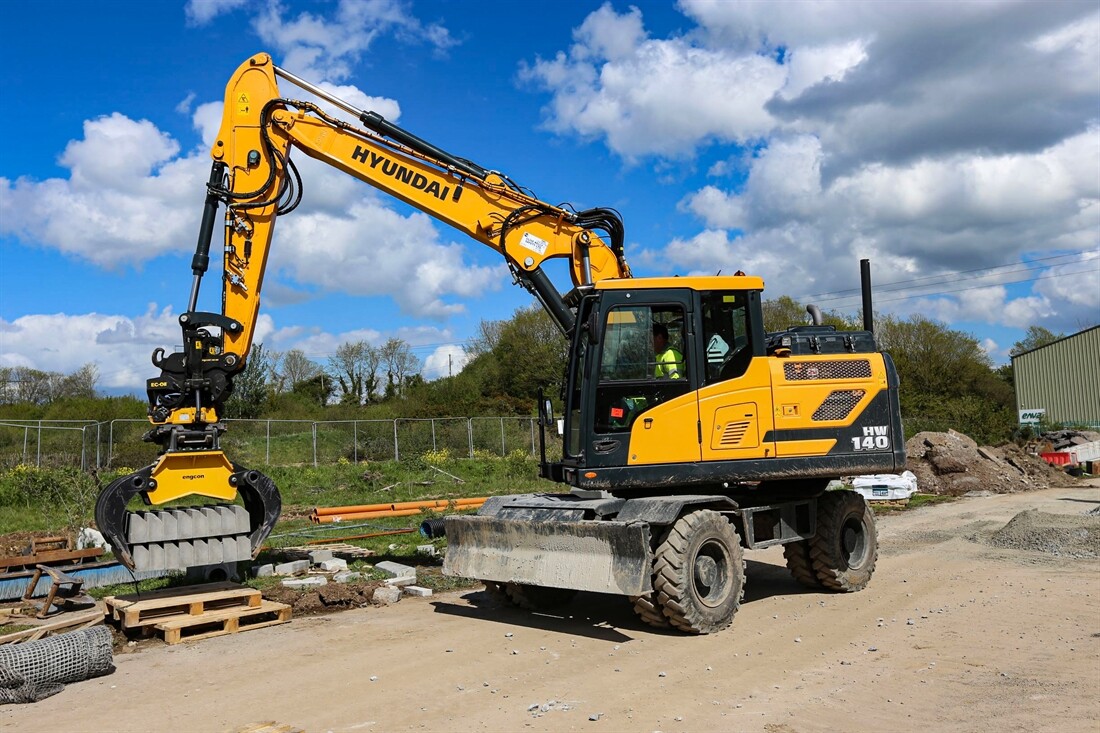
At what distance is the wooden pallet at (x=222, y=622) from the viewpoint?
8.09 metres

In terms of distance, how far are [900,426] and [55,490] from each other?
16.7 m

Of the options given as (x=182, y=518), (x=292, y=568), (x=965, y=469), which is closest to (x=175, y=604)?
(x=182, y=518)

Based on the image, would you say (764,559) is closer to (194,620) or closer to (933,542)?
(933,542)

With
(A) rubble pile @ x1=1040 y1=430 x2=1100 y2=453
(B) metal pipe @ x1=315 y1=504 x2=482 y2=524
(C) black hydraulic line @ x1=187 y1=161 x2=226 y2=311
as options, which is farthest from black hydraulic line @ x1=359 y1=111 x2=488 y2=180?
(A) rubble pile @ x1=1040 y1=430 x2=1100 y2=453

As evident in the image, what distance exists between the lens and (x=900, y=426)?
9578 millimetres

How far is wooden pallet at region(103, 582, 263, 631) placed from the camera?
26.8ft

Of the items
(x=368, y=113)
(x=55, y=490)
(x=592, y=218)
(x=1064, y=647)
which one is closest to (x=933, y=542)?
(x=1064, y=647)

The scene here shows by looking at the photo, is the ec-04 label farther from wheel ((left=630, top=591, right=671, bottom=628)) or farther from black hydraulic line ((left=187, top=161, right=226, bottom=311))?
black hydraulic line ((left=187, top=161, right=226, bottom=311))

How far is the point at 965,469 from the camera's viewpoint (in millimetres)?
23109

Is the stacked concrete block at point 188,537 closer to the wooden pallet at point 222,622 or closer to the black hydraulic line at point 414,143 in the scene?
the wooden pallet at point 222,622

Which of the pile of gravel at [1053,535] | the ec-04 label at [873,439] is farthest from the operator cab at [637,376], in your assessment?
the pile of gravel at [1053,535]

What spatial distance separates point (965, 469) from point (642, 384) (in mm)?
17938

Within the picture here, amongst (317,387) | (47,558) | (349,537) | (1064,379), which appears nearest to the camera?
(47,558)

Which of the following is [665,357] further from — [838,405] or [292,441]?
[292,441]
